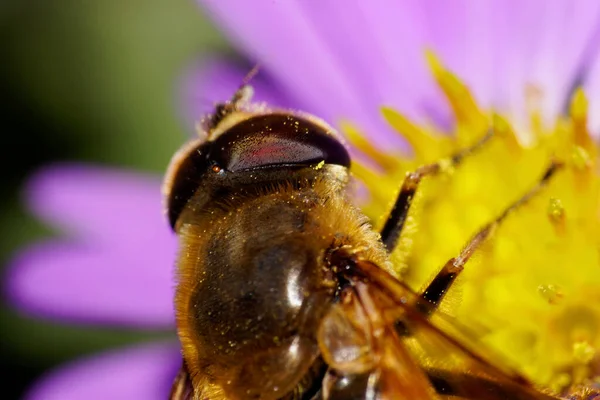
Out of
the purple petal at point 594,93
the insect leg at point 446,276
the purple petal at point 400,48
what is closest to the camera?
the insect leg at point 446,276

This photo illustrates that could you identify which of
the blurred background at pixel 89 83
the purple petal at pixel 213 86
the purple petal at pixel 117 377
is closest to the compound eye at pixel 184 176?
the purple petal at pixel 117 377

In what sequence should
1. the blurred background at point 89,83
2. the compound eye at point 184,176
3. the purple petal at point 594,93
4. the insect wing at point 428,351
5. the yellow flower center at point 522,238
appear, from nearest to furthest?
the insect wing at point 428,351, the compound eye at point 184,176, the yellow flower center at point 522,238, the purple petal at point 594,93, the blurred background at point 89,83

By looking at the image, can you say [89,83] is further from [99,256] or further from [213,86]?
[99,256]

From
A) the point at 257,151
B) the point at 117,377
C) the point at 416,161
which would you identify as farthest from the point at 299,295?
the point at 117,377

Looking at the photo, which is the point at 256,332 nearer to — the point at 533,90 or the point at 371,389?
the point at 371,389

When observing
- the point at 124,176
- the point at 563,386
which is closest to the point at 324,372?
the point at 563,386

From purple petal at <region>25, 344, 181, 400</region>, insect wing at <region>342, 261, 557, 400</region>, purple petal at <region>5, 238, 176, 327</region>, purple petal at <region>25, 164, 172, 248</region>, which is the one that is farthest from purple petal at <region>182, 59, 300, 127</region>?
insect wing at <region>342, 261, 557, 400</region>

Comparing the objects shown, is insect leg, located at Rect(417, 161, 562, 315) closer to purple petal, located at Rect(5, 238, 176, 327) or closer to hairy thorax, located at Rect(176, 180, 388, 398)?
hairy thorax, located at Rect(176, 180, 388, 398)

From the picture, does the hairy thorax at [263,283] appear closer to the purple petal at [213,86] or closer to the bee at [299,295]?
the bee at [299,295]
